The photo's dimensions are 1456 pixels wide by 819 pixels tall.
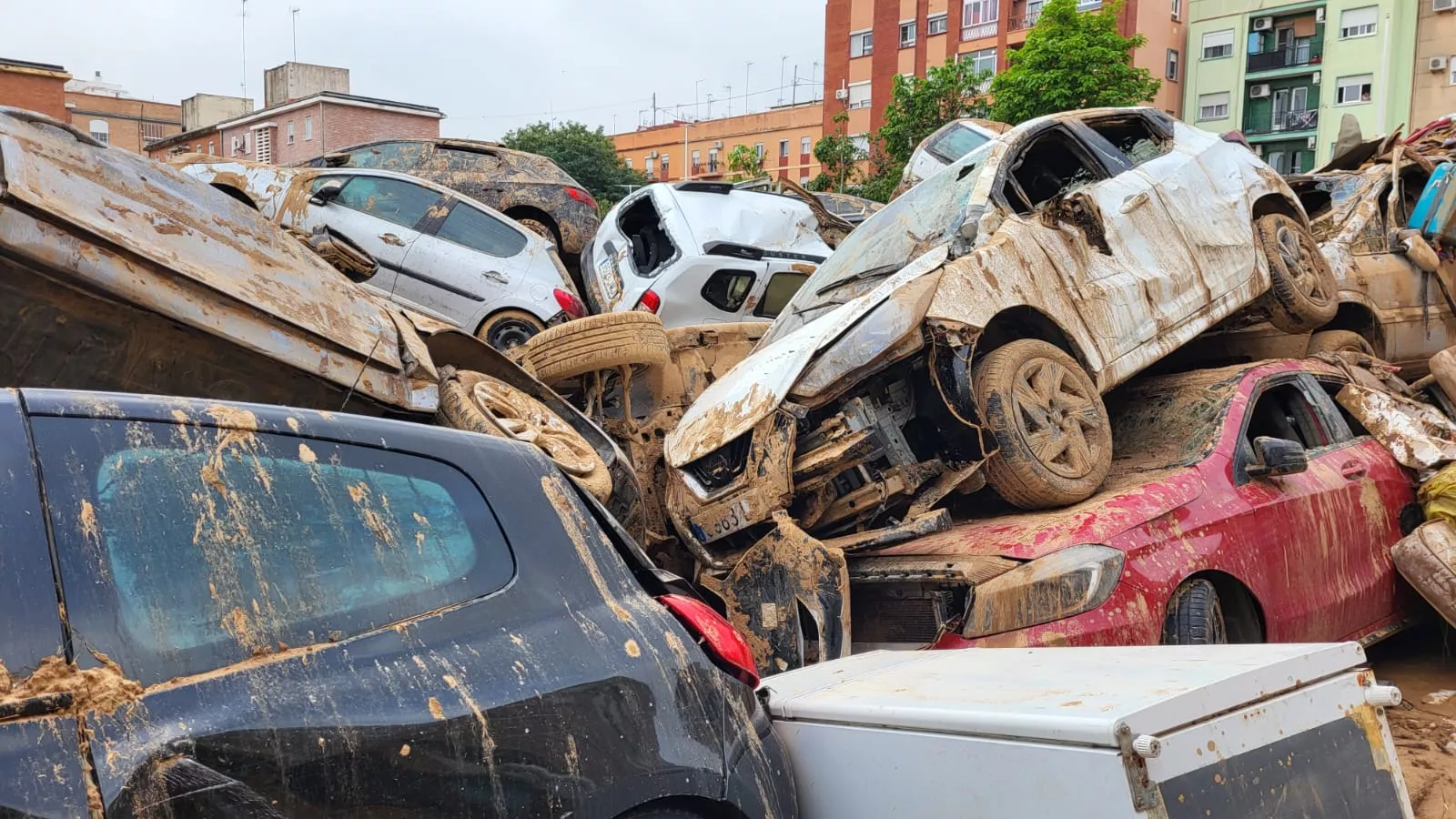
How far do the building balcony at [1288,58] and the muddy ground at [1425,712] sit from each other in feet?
152

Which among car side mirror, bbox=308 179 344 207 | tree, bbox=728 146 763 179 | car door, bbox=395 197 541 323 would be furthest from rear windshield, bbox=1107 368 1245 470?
tree, bbox=728 146 763 179

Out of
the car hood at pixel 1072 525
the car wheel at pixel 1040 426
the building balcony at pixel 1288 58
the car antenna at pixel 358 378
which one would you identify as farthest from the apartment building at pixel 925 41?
the car antenna at pixel 358 378

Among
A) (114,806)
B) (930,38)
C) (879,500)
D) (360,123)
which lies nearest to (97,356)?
(114,806)

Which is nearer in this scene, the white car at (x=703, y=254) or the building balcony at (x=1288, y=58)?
the white car at (x=703, y=254)

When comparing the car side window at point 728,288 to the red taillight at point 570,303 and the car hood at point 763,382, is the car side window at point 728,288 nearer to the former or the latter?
the red taillight at point 570,303

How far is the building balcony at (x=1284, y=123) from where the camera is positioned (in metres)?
46.4

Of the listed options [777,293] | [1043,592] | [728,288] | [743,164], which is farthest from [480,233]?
[743,164]

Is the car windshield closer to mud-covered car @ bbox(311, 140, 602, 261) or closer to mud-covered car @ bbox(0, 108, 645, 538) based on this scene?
mud-covered car @ bbox(0, 108, 645, 538)

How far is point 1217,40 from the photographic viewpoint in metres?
47.7

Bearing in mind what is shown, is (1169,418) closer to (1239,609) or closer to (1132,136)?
(1239,609)

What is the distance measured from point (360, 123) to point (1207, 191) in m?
41.4

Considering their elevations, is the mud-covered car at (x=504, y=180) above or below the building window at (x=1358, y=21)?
below

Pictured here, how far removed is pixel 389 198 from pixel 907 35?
4407 centimetres

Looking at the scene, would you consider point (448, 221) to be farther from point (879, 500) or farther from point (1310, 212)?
point (1310, 212)
